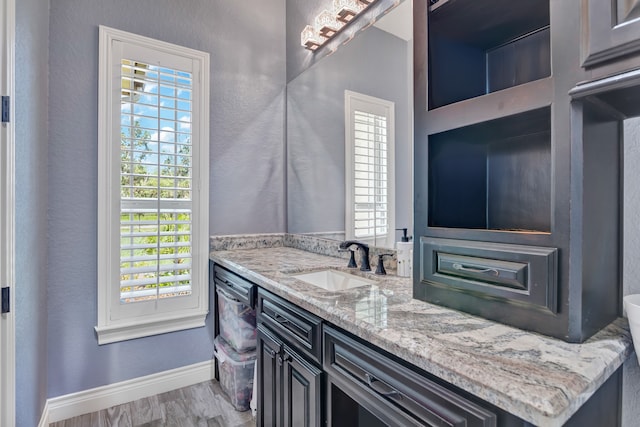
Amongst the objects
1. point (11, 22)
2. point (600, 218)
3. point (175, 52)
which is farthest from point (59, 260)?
point (600, 218)

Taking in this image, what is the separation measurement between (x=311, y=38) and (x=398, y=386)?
2.28 meters

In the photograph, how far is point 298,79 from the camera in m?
2.62

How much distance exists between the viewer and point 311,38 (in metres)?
2.38

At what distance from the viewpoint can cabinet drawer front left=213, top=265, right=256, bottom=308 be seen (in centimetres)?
173

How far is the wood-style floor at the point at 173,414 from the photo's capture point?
191cm

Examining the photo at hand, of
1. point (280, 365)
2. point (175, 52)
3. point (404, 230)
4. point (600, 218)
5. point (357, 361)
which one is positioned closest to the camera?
point (600, 218)

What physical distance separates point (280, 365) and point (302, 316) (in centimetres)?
32

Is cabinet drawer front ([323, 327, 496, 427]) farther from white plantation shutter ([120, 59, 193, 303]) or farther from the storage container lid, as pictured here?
white plantation shutter ([120, 59, 193, 303])

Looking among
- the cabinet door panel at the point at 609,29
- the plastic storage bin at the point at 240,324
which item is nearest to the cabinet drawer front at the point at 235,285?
the plastic storage bin at the point at 240,324

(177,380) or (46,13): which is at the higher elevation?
(46,13)

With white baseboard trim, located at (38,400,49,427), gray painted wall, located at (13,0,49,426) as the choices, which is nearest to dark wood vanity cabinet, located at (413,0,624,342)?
gray painted wall, located at (13,0,49,426)

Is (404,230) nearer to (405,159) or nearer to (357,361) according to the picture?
(405,159)

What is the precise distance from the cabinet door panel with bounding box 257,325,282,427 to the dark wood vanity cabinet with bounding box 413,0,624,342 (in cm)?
71

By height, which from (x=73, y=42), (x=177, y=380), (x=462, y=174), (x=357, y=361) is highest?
(x=73, y=42)
